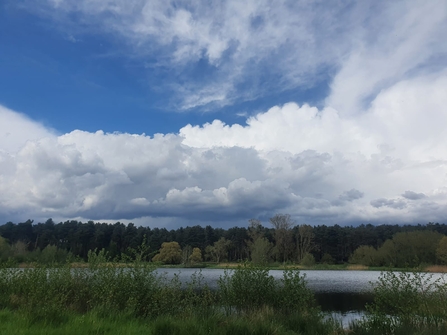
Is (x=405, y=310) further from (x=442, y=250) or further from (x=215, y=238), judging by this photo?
(x=215, y=238)

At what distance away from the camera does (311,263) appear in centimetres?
9619

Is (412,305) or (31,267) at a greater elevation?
(31,267)

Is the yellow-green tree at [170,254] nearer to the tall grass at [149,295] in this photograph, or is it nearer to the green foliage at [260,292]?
the tall grass at [149,295]

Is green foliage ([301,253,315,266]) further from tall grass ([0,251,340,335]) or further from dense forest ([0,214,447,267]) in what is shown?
tall grass ([0,251,340,335])

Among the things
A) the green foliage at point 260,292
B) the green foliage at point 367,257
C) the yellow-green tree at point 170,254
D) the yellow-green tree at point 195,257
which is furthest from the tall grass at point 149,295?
the yellow-green tree at point 195,257

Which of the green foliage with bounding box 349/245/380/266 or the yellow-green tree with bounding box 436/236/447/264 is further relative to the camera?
the green foliage with bounding box 349/245/380/266

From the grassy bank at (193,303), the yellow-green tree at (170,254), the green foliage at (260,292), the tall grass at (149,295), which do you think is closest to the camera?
the grassy bank at (193,303)

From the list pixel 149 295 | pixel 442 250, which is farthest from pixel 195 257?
pixel 149 295

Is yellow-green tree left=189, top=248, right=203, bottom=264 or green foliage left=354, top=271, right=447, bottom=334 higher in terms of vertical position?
green foliage left=354, top=271, right=447, bottom=334


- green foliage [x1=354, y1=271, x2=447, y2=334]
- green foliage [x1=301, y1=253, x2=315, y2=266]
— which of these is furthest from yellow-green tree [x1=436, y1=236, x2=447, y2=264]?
green foliage [x1=354, y1=271, x2=447, y2=334]

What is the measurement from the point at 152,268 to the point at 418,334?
1088 centimetres

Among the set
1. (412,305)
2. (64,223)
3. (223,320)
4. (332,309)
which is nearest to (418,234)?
(332,309)

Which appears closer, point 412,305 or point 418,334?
point 418,334

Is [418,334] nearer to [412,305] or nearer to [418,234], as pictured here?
[412,305]
